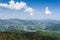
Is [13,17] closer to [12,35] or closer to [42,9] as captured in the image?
[12,35]

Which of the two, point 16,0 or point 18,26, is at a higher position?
point 16,0

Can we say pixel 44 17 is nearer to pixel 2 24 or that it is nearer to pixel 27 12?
pixel 27 12

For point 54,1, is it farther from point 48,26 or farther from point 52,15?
point 48,26

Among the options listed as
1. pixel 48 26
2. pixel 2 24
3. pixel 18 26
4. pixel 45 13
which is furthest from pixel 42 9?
pixel 2 24

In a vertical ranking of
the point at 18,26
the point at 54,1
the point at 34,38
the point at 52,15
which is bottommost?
the point at 34,38

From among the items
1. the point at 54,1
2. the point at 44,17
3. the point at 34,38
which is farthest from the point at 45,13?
the point at 34,38

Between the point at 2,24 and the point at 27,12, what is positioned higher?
the point at 27,12

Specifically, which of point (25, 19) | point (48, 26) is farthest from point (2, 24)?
point (48, 26)

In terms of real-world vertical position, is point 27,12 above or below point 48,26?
above
